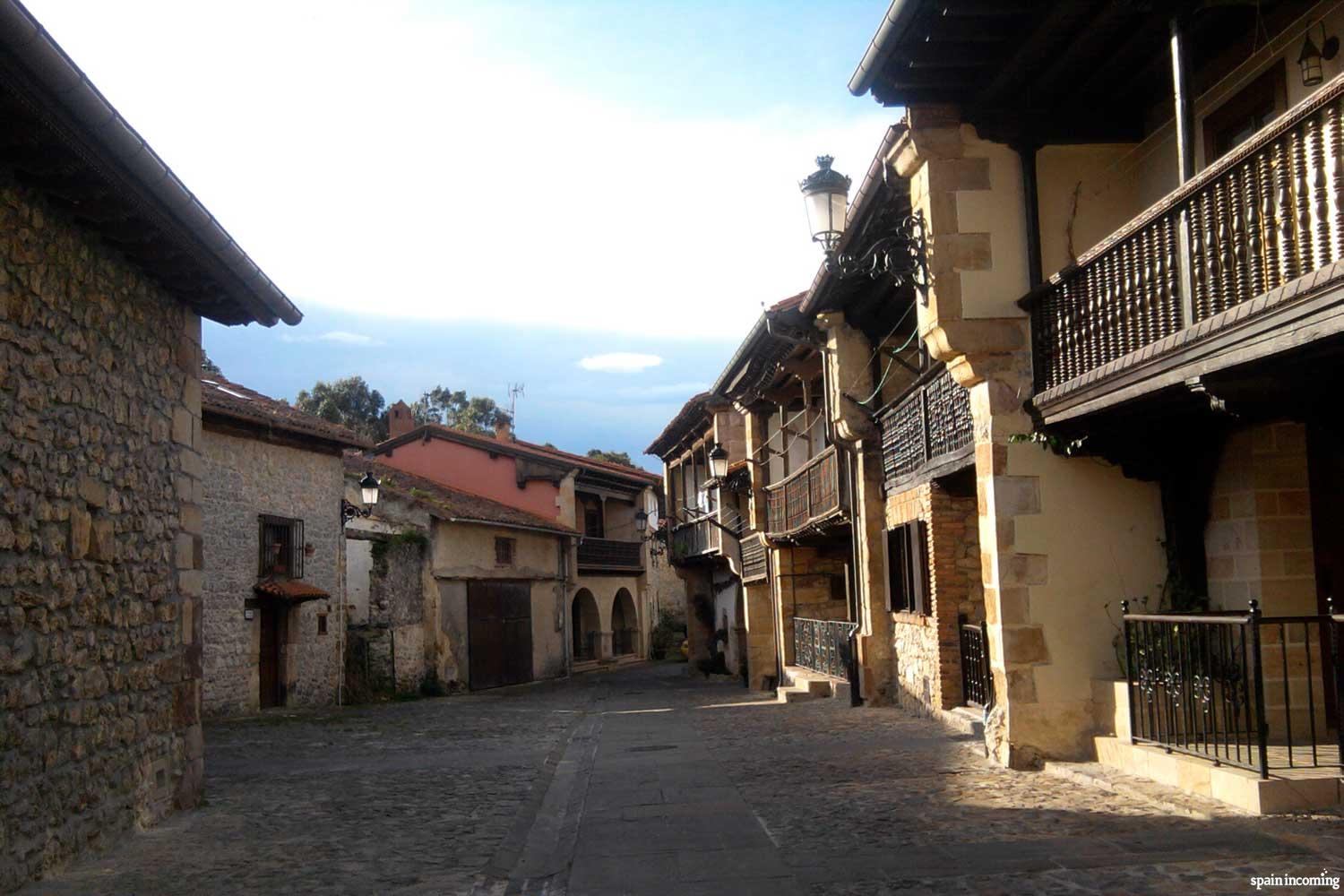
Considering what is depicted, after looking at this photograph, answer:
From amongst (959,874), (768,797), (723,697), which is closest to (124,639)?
(768,797)

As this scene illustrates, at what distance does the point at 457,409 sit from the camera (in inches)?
2891

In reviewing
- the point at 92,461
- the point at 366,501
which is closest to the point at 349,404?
the point at 366,501

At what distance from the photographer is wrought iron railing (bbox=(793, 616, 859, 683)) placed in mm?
16808

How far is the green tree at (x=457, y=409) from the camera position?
70.6m

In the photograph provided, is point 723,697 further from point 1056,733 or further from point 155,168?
point 155,168

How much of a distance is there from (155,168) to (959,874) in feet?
18.3

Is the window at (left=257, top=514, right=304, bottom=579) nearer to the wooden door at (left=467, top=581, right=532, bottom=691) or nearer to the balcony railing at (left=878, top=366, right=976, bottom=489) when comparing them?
the wooden door at (left=467, top=581, right=532, bottom=691)

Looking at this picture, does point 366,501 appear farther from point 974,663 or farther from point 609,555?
point 609,555

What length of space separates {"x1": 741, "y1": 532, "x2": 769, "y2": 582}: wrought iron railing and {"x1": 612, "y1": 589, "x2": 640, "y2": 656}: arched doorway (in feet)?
59.6

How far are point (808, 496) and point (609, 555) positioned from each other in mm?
21818

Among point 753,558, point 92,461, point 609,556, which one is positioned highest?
point 92,461

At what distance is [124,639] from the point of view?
769cm

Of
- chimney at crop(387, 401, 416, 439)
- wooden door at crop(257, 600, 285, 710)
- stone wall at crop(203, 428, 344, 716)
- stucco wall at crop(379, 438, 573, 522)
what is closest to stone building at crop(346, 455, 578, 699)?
stone wall at crop(203, 428, 344, 716)

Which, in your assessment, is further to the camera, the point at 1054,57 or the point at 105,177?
the point at 1054,57
